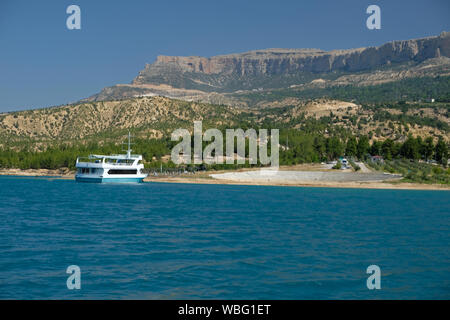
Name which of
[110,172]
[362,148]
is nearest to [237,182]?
[110,172]

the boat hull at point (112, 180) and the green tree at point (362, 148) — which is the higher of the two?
the green tree at point (362, 148)

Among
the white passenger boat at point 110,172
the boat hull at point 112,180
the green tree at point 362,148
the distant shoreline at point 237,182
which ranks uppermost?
the green tree at point 362,148

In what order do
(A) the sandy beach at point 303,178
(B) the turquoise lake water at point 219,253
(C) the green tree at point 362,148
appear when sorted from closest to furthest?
(B) the turquoise lake water at point 219,253 → (A) the sandy beach at point 303,178 → (C) the green tree at point 362,148

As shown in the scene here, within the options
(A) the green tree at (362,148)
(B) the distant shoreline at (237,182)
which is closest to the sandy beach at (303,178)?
(B) the distant shoreline at (237,182)

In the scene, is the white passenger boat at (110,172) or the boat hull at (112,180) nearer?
the boat hull at (112,180)

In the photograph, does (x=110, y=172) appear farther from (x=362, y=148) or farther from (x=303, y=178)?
(x=362, y=148)

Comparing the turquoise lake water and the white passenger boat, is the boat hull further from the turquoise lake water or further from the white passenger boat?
the turquoise lake water

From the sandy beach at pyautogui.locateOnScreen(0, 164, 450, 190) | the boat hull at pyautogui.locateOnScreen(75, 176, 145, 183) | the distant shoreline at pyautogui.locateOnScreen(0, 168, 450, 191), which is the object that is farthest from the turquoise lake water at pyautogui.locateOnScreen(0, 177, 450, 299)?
the boat hull at pyautogui.locateOnScreen(75, 176, 145, 183)

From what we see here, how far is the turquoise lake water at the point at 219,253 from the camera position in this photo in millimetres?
22391

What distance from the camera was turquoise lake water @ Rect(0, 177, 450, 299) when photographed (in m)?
22.4

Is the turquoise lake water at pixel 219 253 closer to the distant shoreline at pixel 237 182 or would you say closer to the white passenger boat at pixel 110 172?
the distant shoreline at pixel 237 182

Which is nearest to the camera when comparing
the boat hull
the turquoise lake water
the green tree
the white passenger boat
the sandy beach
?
the turquoise lake water

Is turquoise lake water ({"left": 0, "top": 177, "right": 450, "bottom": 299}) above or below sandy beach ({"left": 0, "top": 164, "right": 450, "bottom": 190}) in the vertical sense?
above

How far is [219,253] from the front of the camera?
101 feet
